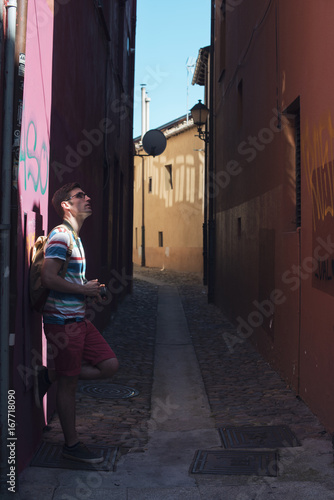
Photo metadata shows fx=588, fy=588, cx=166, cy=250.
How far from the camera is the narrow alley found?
3682 millimetres

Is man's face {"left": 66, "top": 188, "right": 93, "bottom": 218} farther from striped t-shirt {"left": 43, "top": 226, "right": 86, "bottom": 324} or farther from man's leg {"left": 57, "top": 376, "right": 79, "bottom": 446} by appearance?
man's leg {"left": 57, "top": 376, "right": 79, "bottom": 446}

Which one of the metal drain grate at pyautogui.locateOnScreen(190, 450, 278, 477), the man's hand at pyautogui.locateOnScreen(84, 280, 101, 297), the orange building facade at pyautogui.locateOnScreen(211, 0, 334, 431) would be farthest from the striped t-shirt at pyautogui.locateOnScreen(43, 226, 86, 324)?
the orange building facade at pyautogui.locateOnScreen(211, 0, 334, 431)

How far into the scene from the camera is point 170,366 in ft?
24.8

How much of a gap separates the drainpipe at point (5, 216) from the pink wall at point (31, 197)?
0.34 metres

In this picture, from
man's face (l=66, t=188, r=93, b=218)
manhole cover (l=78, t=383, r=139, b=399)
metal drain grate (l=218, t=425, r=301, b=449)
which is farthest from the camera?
manhole cover (l=78, t=383, r=139, b=399)

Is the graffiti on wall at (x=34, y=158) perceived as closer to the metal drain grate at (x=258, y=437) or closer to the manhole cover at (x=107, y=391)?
the manhole cover at (x=107, y=391)

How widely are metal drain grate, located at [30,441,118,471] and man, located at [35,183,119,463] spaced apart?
43 mm

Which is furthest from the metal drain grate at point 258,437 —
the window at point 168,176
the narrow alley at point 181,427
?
the window at point 168,176

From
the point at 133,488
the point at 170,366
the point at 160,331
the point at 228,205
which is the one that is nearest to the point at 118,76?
the point at 228,205

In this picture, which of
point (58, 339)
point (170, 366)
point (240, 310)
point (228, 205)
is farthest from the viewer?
point (228, 205)

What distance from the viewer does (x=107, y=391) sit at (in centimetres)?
622

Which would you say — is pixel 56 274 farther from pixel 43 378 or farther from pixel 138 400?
pixel 138 400

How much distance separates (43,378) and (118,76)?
9.11m

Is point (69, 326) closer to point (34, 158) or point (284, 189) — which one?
point (34, 158)
